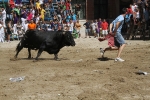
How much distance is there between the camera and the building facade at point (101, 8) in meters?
31.4

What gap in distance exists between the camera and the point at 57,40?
13.5 metres

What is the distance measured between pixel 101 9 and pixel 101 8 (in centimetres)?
9

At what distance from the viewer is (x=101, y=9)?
106 ft

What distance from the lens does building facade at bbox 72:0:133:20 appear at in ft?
103

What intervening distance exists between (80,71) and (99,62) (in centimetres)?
194

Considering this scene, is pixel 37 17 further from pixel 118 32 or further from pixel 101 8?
pixel 118 32

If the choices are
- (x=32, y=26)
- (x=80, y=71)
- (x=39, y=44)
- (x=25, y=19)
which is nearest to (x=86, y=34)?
(x=25, y=19)

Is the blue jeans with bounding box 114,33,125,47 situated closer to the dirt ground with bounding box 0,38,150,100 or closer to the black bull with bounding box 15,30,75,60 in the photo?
the dirt ground with bounding box 0,38,150,100

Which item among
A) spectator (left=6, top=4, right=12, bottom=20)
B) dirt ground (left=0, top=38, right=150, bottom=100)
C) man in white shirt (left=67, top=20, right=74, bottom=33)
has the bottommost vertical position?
dirt ground (left=0, top=38, right=150, bottom=100)

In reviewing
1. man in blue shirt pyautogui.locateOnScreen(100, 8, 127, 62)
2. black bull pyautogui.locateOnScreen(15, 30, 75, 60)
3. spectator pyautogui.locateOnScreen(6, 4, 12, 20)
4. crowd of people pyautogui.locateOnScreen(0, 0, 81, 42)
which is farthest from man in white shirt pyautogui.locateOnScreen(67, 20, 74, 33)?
man in blue shirt pyautogui.locateOnScreen(100, 8, 127, 62)

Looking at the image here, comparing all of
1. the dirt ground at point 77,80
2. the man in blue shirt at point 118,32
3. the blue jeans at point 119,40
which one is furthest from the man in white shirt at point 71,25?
the blue jeans at point 119,40

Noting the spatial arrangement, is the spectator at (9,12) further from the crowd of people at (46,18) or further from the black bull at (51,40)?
the black bull at (51,40)

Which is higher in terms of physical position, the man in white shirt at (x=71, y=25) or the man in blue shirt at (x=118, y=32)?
the man in blue shirt at (x=118, y=32)

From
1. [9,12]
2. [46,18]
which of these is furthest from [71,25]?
[9,12]
